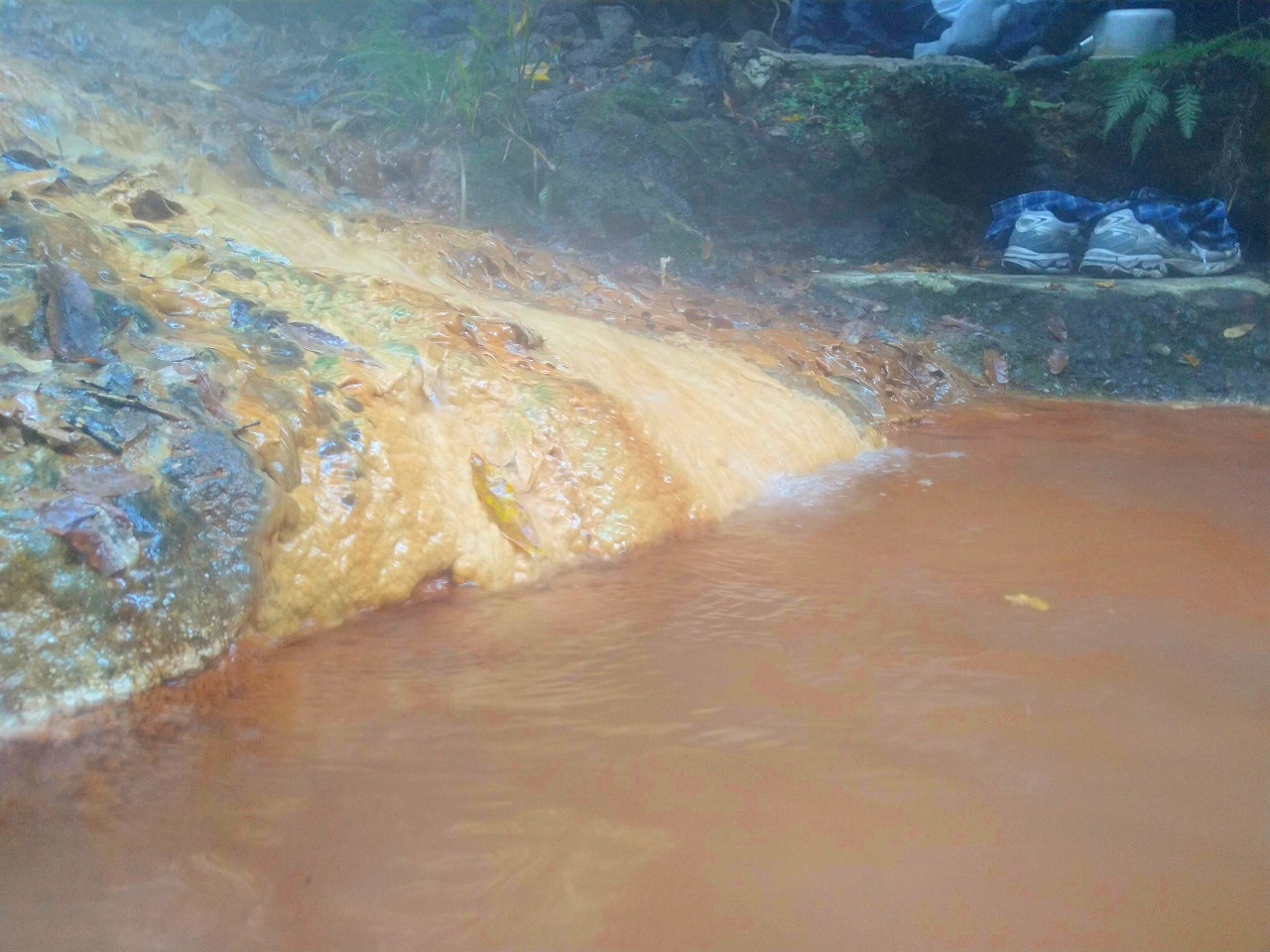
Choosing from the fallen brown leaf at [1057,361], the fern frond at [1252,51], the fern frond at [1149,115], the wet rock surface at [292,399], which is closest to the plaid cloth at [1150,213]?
the fern frond at [1149,115]

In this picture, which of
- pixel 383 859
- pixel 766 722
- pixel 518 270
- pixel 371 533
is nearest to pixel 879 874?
pixel 766 722

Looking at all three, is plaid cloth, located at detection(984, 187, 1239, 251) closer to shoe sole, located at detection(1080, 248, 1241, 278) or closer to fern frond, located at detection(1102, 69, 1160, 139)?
shoe sole, located at detection(1080, 248, 1241, 278)

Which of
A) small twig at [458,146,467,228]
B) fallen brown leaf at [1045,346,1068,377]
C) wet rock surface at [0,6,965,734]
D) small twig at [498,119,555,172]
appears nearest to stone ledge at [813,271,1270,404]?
fallen brown leaf at [1045,346,1068,377]

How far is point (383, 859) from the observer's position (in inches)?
53.7

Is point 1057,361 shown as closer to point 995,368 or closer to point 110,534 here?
point 995,368

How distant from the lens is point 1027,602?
246 cm

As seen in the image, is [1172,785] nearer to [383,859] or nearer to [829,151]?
[383,859]

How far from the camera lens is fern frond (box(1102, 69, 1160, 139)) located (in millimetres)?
6031

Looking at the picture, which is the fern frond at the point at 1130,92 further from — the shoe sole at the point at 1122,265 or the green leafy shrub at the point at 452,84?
the green leafy shrub at the point at 452,84

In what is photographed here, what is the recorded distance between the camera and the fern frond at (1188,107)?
5.93m

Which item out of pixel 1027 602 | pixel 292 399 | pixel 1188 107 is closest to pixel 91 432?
pixel 292 399

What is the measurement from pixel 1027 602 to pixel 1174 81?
17.3ft

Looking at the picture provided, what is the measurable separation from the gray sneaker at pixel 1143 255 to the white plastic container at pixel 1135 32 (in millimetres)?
1459

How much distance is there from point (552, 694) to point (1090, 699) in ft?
3.43
